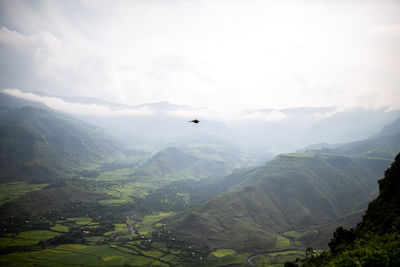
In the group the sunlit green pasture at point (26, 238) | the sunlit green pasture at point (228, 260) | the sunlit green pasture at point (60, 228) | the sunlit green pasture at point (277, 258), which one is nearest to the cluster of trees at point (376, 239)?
the sunlit green pasture at point (277, 258)

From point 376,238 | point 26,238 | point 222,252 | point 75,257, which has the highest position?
point 376,238

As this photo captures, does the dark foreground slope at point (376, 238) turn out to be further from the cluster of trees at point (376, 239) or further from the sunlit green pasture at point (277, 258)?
the sunlit green pasture at point (277, 258)

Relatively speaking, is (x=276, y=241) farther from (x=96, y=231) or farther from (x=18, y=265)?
(x=18, y=265)

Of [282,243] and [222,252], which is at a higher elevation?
[222,252]

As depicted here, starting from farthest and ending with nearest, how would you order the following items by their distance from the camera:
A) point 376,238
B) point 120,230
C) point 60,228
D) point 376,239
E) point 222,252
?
Answer: 1. point 120,230
2. point 60,228
3. point 222,252
4. point 376,238
5. point 376,239

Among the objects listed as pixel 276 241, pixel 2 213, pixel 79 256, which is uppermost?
pixel 2 213

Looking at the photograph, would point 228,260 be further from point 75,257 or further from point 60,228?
point 60,228

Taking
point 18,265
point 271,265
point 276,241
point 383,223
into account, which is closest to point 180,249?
point 271,265

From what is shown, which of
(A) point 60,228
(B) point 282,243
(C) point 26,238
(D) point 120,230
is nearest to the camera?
(C) point 26,238

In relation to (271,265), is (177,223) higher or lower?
higher

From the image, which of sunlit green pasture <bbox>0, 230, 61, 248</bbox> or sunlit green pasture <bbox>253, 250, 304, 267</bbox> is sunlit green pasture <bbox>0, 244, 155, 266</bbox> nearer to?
sunlit green pasture <bbox>0, 230, 61, 248</bbox>

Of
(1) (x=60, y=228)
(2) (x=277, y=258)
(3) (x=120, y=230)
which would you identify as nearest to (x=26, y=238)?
(1) (x=60, y=228)
